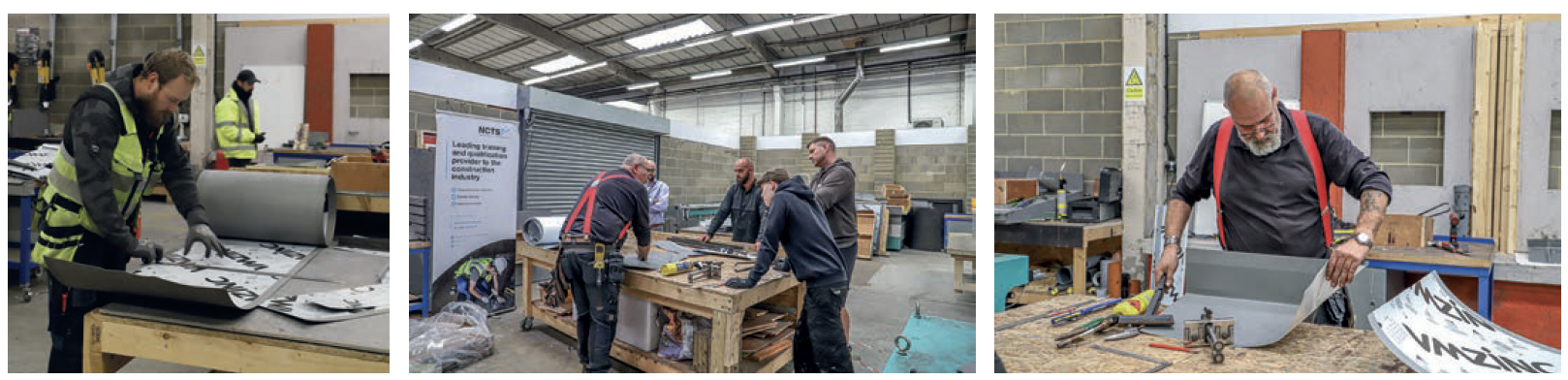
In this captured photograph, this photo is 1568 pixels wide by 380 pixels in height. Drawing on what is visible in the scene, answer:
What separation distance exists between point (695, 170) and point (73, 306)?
6.26ft

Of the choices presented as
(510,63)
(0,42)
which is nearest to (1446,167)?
(510,63)

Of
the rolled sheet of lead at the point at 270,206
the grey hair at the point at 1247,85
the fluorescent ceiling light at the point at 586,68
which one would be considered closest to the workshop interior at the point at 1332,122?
the grey hair at the point at 1247,85

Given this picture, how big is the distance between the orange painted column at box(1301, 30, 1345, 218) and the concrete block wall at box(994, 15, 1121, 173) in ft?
3.51

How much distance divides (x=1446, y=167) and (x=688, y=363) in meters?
3.96

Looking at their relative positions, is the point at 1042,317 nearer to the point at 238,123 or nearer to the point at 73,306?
the point at 238,123

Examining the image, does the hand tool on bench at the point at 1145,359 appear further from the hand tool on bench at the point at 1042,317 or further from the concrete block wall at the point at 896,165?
the concrete block wall at the point at 896,165

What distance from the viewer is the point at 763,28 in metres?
1.98

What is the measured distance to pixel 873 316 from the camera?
7.89 feet

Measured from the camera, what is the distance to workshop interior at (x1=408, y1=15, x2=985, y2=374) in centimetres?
199

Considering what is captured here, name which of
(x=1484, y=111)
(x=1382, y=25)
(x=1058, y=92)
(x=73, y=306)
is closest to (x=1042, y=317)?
(x=1058, y=92)

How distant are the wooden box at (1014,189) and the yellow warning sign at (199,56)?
3000 millimetres

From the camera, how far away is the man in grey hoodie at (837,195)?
2197 mm

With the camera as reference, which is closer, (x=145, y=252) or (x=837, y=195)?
(x=145, y=252)
